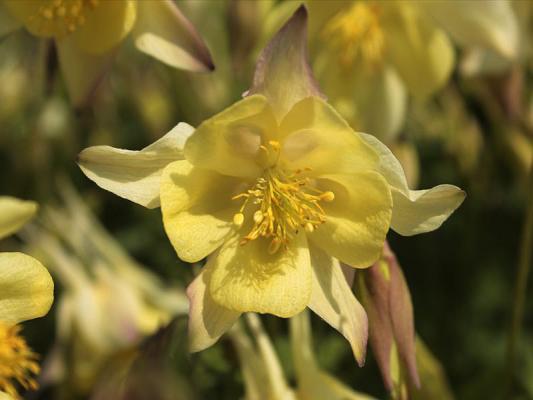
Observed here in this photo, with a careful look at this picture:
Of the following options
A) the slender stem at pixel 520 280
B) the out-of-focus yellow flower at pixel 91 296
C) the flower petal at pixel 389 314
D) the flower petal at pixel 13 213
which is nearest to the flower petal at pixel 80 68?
the flower petal at pixel 13 213

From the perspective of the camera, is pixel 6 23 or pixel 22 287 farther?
pixel 6 23

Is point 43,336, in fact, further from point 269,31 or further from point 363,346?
point 363,346

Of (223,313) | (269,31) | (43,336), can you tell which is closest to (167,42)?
(269,31)

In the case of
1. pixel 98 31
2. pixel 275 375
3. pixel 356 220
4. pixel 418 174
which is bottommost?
pixel 418 174

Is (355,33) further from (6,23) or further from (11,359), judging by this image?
(11,359)

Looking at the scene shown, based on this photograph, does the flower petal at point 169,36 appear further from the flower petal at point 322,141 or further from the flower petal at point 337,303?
the flower petal at point 337,303

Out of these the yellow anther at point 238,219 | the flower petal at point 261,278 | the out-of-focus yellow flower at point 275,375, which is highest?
the yellow anther at point 238,219

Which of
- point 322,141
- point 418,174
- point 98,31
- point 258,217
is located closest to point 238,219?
point 258,217
